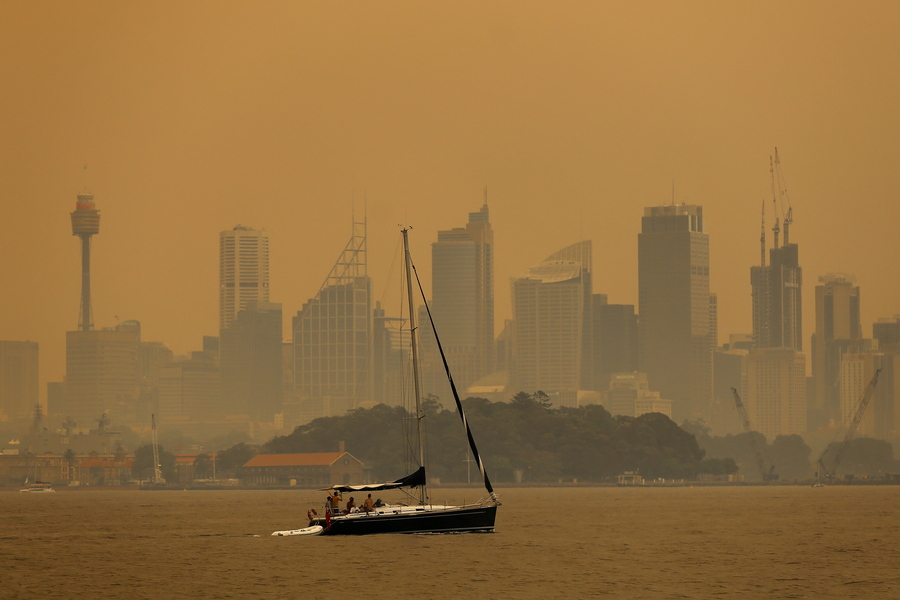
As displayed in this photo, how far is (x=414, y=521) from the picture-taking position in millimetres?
109812

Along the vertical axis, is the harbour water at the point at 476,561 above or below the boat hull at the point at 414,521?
below

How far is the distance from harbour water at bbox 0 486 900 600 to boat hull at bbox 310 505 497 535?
1.42 m

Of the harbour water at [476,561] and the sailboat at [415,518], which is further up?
the sailboat at [415,518]

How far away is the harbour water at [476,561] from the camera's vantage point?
8969cm

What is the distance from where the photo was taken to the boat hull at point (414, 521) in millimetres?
109812

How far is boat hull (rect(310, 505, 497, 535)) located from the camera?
109812mm

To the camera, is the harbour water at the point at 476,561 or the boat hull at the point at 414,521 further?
the boat hull at the point at 414,521

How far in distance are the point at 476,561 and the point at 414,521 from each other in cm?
757

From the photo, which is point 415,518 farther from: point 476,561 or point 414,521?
point 476,561

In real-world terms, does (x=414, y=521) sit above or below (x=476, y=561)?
above

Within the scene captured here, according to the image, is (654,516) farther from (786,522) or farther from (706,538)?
(706,538)

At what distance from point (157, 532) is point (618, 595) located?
214 feet

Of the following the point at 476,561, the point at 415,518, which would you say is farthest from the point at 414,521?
the point at 476,561

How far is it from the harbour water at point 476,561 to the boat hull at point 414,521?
1423 millimetres
